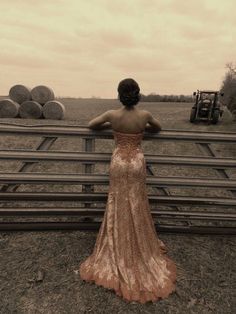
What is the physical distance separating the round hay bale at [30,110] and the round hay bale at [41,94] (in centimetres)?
73

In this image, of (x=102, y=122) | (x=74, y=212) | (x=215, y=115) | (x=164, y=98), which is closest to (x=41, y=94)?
(x=215, y=115)

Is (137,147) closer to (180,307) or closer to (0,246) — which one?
(180,307)

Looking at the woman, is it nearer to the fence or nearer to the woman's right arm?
the woman's right arm

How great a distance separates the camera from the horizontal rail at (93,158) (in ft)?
14.4

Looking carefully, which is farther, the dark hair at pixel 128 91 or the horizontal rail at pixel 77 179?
the horizontal rail at pixel 77 179

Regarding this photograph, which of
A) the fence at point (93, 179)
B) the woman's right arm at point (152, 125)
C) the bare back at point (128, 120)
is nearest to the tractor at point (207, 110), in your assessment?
the fence at point (93, 179)

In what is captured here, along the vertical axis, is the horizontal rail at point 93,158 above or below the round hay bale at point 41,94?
above

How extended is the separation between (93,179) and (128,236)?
106cm

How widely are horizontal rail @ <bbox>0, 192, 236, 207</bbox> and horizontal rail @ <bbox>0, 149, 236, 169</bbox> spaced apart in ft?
1.89

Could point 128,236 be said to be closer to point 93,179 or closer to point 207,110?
point 93,179

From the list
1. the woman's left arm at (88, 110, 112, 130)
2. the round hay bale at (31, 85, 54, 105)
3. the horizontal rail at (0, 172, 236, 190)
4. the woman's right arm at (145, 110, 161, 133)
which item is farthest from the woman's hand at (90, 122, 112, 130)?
the round hay bale at (31, 85, 54, 105)

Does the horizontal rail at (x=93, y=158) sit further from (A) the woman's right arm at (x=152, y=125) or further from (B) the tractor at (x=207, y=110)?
(B) the tractor at (x=207, y=110)

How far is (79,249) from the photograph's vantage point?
4645 mm

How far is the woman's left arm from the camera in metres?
3.89
